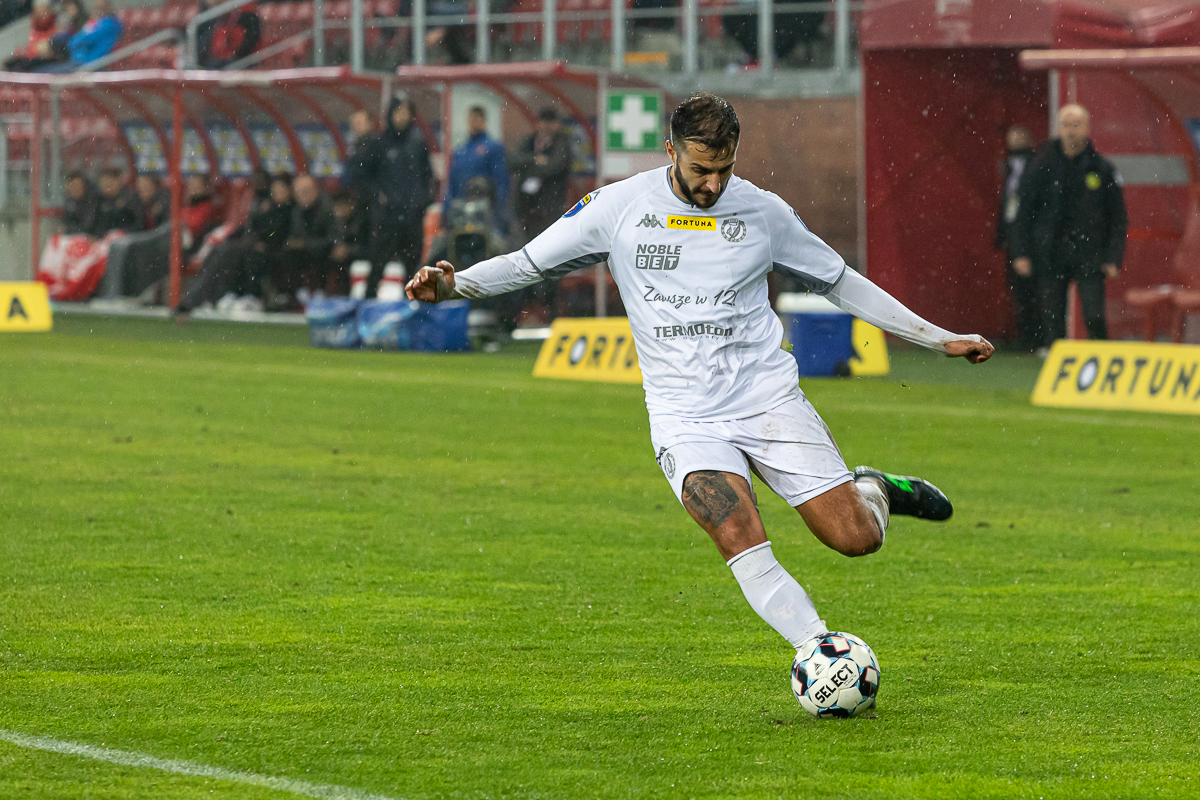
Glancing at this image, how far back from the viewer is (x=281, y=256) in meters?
23.2

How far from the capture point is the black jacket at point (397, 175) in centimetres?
2075

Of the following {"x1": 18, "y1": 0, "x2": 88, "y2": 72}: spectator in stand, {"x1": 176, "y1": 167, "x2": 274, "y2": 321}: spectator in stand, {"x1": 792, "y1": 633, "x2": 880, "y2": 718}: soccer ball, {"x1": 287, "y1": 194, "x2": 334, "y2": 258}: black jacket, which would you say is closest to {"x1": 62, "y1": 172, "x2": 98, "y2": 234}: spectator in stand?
{"x1": 176, "y1": 167, "x2": 274, "y2": 321}: spectator in stand

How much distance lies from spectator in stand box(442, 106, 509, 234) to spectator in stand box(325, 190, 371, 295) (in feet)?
6.55

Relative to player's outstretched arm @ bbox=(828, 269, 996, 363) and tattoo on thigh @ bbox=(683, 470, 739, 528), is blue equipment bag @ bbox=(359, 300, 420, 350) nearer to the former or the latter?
player's outstretched arm @ bbox=(828, 269, 996, 363)

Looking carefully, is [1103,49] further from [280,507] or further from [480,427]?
[280,507]

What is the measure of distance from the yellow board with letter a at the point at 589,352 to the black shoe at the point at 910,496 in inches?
401

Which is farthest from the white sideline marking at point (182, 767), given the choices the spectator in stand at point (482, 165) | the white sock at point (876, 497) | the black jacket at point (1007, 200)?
the spectator in stand at point (482, 165)

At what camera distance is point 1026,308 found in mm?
19641

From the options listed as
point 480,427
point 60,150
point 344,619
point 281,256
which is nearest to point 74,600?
point 344,619

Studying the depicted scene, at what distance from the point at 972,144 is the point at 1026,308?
1.80 metres

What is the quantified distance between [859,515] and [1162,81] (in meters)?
12.6

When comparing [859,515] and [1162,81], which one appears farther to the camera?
[1162,81]

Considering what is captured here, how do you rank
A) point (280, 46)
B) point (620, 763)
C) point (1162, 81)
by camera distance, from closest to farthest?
point (620, 763)
point (1162, 81)
point (280, 46)

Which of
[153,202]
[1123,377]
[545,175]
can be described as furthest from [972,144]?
[153,202]
